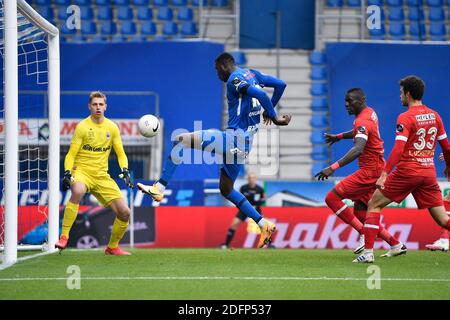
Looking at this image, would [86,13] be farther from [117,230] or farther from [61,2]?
[117,230]

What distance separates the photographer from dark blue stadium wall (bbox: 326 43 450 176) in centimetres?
2188

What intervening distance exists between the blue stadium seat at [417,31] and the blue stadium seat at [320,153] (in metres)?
4.10

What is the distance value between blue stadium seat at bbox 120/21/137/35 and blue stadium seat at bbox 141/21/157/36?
22 cm

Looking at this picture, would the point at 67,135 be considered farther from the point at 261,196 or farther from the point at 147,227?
the point at 261,196

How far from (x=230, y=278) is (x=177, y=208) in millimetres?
9579

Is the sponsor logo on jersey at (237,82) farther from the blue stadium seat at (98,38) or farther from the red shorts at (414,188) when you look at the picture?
the blue stadium seat at (98,38)

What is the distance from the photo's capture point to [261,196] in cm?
2027

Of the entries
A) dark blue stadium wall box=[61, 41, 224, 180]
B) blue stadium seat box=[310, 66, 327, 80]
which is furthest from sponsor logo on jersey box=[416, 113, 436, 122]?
blue stadium seat box=[310, 66, 327, 80]

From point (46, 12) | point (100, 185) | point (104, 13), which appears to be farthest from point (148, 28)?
point (100, 185)

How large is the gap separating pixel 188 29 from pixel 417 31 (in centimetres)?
593

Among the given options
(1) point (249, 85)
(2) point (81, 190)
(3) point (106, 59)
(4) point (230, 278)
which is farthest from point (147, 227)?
(4) point (230, 278)

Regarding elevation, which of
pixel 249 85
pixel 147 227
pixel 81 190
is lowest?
pixel 147 227

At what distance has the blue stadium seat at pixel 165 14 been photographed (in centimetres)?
2359

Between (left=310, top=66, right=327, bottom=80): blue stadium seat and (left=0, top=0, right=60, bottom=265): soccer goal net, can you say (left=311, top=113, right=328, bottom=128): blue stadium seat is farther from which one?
(left=0, top=0, right=60, bottom=265): soccer goal net
